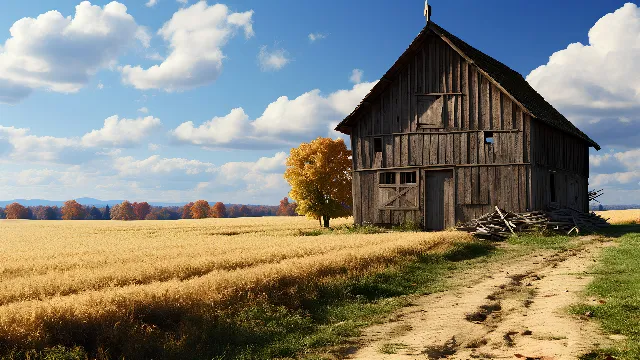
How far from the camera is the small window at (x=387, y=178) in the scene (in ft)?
106

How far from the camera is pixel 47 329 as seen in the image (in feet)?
26.8

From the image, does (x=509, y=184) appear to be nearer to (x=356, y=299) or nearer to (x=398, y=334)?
(x=356, y=299)

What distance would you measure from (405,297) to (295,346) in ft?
15.2

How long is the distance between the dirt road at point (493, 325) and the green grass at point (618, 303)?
0.30 meters

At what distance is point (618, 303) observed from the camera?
35.0ft

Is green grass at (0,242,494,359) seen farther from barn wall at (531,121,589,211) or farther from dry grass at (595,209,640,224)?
dry grass at (595,209,640,224)

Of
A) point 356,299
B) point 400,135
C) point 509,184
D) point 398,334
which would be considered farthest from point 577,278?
point 400,135

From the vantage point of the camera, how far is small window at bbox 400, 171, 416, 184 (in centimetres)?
3152

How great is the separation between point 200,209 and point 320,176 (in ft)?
335

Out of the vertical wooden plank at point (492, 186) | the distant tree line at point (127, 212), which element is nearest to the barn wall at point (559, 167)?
the vertical wooden plank at point (492, 186)

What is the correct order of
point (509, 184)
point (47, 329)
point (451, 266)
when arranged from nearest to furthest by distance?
1. point (47, 329)
2. point (451, 266)
3. point (509, 184)

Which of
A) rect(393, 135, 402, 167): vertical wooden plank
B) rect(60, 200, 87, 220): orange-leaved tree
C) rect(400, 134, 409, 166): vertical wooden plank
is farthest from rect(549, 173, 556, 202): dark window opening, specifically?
rect(60, 200, 87, 220): orange-leaved tree

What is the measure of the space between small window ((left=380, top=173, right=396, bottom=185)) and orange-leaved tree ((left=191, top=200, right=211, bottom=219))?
110863 mm

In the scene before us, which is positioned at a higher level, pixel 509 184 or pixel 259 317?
pixel 509 184
